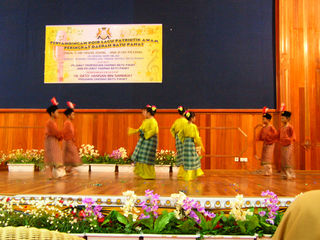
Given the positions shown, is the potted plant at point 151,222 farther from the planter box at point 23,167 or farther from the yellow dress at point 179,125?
the planter box at point 23,167

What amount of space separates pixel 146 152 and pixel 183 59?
3.35 meters

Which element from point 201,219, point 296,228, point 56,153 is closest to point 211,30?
point 56,153

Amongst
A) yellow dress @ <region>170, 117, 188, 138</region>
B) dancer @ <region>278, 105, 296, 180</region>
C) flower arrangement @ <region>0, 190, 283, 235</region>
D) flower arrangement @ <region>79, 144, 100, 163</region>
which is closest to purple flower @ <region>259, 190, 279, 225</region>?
flower arrangement @ <region>0, 190, 283, 235</region>

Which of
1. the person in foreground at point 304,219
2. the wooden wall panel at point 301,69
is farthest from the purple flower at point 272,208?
the wooden wall panel at point 301,69

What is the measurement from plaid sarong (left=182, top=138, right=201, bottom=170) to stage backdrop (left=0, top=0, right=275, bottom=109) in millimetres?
2517

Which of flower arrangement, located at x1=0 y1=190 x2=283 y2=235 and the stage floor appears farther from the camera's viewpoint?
the stage floor

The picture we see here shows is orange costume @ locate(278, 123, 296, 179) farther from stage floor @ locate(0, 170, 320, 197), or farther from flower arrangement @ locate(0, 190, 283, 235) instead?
flower arrangement @ locate(0, 190, 283, 235)

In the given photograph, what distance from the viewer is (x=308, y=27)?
25.4 feet

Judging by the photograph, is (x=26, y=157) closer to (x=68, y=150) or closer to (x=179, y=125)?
(x=68, y=150)

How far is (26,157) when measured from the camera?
23.5 feet

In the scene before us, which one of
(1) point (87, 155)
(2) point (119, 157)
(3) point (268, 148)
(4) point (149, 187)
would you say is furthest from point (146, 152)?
(3) point (268, 148)

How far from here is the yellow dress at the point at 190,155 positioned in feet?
17.4

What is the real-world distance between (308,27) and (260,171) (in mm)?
3875

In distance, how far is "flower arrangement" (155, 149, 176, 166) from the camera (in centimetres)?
699
